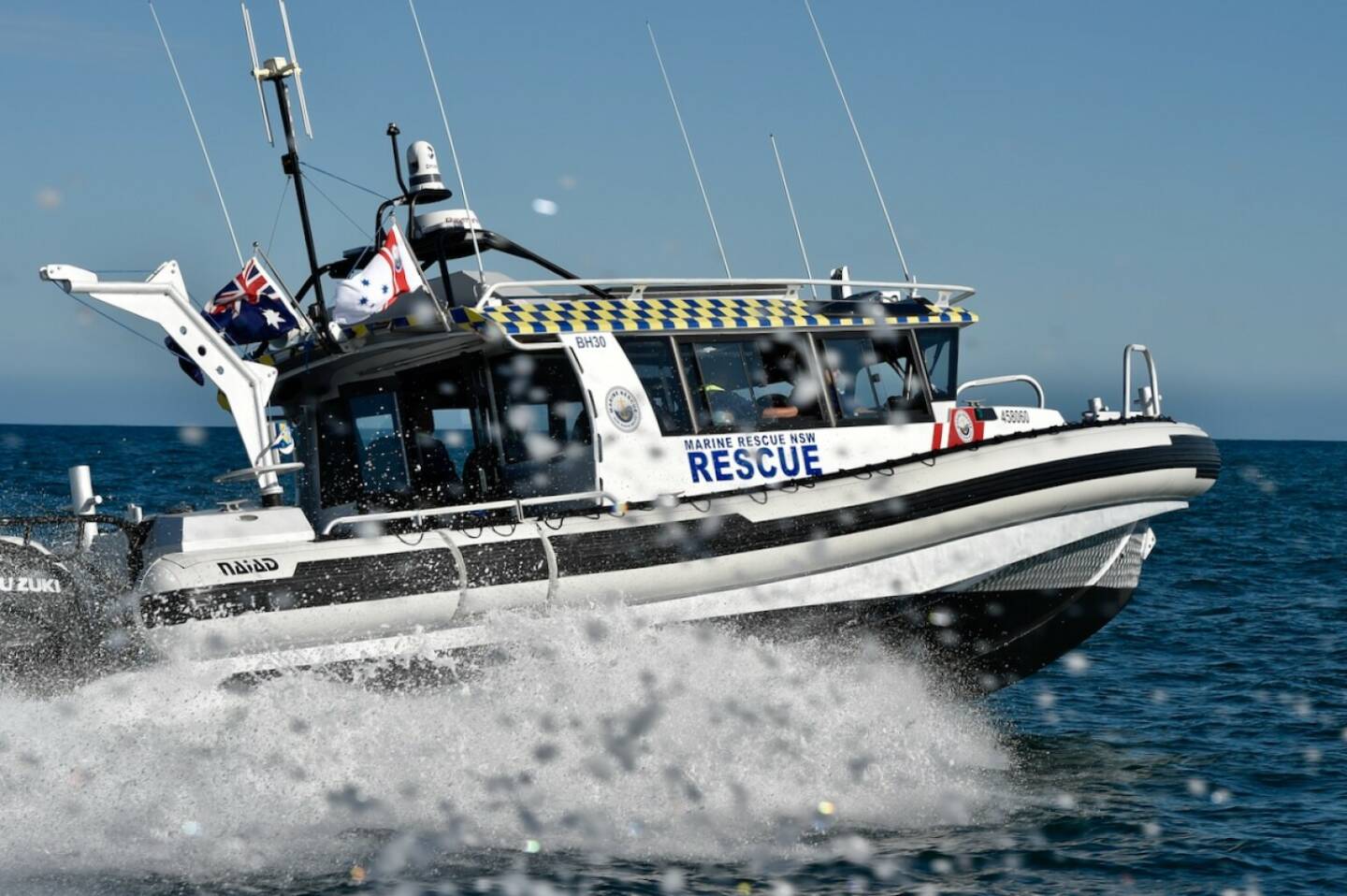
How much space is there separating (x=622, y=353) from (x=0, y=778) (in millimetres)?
3887

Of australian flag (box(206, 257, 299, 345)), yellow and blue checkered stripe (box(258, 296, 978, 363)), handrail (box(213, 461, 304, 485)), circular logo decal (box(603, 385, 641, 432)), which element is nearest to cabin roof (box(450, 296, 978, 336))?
yellow and blue checkered stripe (box(258, 296, 978, 363))

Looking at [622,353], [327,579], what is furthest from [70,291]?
[622,353]

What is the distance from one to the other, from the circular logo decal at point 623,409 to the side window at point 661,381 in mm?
140

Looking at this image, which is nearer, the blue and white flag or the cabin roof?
the blue and white flag

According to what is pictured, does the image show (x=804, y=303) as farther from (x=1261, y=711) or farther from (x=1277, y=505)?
(x=1277, y=505)

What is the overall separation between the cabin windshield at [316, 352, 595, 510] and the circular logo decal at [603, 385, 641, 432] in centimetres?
17

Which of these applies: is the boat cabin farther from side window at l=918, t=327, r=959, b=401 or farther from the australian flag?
the australian flag

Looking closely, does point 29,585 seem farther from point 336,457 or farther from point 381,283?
point 336,457

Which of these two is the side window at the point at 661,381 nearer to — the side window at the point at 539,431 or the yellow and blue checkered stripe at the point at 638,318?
the yellow and blue checkered stripe at the point at 638,318

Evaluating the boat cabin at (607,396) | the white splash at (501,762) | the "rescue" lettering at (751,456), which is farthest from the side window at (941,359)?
the white splash at (501,762)

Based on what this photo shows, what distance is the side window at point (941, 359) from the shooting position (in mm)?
9555

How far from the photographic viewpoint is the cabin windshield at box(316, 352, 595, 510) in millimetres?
8414

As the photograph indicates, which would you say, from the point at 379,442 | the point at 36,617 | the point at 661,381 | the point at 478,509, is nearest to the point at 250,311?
the point at 379,442

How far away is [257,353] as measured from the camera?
30.7 ft
